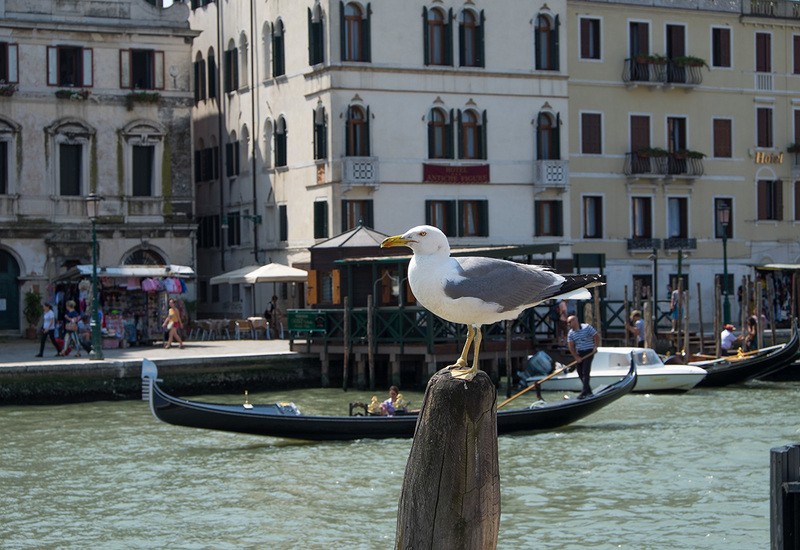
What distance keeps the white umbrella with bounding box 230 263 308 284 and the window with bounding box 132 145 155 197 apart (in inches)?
142

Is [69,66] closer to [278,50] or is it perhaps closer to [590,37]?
[278,50]

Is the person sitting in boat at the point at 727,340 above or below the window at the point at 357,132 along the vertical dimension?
below

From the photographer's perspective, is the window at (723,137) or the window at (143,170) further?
the window at (723,137)

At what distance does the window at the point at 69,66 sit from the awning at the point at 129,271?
4306 millimetres

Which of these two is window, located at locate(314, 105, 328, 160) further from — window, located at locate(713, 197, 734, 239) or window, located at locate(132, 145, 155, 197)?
window, located at locate(713, 197, 734, 239)

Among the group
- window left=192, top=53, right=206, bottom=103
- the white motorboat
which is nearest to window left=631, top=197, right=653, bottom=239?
window left=192, top=53, right=206, bottom=103

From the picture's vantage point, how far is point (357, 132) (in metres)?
32.5

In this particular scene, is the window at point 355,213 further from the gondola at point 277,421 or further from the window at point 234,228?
the gondola at point 277,421

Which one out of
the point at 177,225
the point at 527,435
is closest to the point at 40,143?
the point at 177,225

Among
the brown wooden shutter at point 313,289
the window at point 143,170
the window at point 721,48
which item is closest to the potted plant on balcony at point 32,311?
the window at point 143,170

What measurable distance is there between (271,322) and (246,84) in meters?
6.62

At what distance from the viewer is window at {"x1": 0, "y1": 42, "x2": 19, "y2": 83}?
31797mm

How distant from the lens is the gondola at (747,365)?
25.9 m

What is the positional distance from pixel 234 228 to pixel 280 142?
3.04 metres
